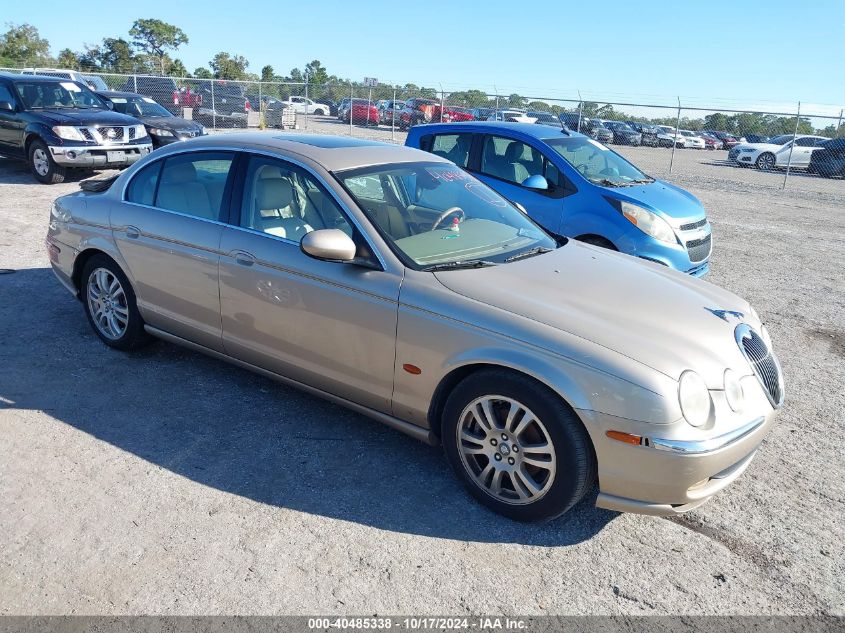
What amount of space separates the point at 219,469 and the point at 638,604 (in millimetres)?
2189

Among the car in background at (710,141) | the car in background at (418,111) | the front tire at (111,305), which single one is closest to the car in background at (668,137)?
the car in background at (710,141)

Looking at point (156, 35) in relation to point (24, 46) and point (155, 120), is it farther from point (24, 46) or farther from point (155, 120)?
point (155, 120)

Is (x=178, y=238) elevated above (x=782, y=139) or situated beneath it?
situated beneath

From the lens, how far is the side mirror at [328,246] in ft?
12.1

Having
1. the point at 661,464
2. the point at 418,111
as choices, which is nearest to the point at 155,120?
the point at 418,111

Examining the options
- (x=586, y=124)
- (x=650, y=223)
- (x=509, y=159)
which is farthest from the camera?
(x=586, y=124)

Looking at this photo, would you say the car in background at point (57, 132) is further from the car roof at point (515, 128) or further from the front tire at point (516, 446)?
the front tire at point (516, 446)

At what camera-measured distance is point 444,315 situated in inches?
137

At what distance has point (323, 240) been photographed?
12.1 feet

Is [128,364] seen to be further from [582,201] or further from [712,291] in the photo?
[582,201]

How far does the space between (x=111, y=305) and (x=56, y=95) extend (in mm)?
10305

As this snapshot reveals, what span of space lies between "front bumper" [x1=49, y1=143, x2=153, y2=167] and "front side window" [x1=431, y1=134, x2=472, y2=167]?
626 cm

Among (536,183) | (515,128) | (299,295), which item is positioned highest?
(515,128)

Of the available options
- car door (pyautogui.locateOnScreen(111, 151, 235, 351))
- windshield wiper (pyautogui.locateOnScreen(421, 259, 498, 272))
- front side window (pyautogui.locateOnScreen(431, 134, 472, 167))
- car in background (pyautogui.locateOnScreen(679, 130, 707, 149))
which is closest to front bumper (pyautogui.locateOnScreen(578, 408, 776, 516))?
windshield wiper (pyautogui.locateOnScreen(421, 259, 498, 272))
